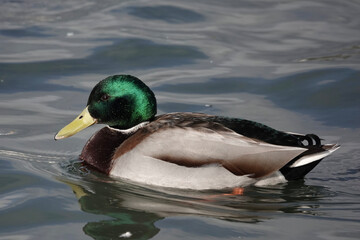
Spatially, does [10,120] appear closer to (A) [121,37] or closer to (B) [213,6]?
(A) [121,37]

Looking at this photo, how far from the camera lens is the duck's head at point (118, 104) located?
6.48 metres

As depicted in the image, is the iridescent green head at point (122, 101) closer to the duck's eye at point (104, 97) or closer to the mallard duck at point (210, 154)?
the duck's eye at point (104, 97)

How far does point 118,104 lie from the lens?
6.54 meters

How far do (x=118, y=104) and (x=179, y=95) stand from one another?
259 centimetres

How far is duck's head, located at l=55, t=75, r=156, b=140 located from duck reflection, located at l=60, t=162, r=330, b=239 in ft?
1.75

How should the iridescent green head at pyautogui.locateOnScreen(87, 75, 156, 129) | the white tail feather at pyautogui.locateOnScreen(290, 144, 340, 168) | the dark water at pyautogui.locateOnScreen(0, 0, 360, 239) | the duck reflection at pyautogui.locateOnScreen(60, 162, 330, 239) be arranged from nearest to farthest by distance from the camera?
1. the duck reflection at pyautogui.locateOnScreen(60, 162, 330, 239)
2. the dark water at pyautogui.locateOnScreen(0, 0, 360, 239)
3. the white tail feather at pyautogui.locateOnScreen(290, 144, 340, 168)
4. the iridescent green head at pyautogui.locateOnScreen(87, 75, 156, 129)

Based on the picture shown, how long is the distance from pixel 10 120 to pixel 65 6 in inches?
202

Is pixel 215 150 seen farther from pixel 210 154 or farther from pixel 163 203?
pixel 163 203

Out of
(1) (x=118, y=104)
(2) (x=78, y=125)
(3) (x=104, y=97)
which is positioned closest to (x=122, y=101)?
(1) (x=118, y=104)

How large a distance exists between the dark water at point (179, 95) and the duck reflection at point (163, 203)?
14mm

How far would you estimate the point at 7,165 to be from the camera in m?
6.60

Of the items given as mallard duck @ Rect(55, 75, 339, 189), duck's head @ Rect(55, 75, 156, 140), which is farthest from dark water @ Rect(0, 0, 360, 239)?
duck's head @ Rect(55, 75, 156, 140)

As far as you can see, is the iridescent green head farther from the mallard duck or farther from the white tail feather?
the white tail feather

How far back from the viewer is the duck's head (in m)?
6.48
